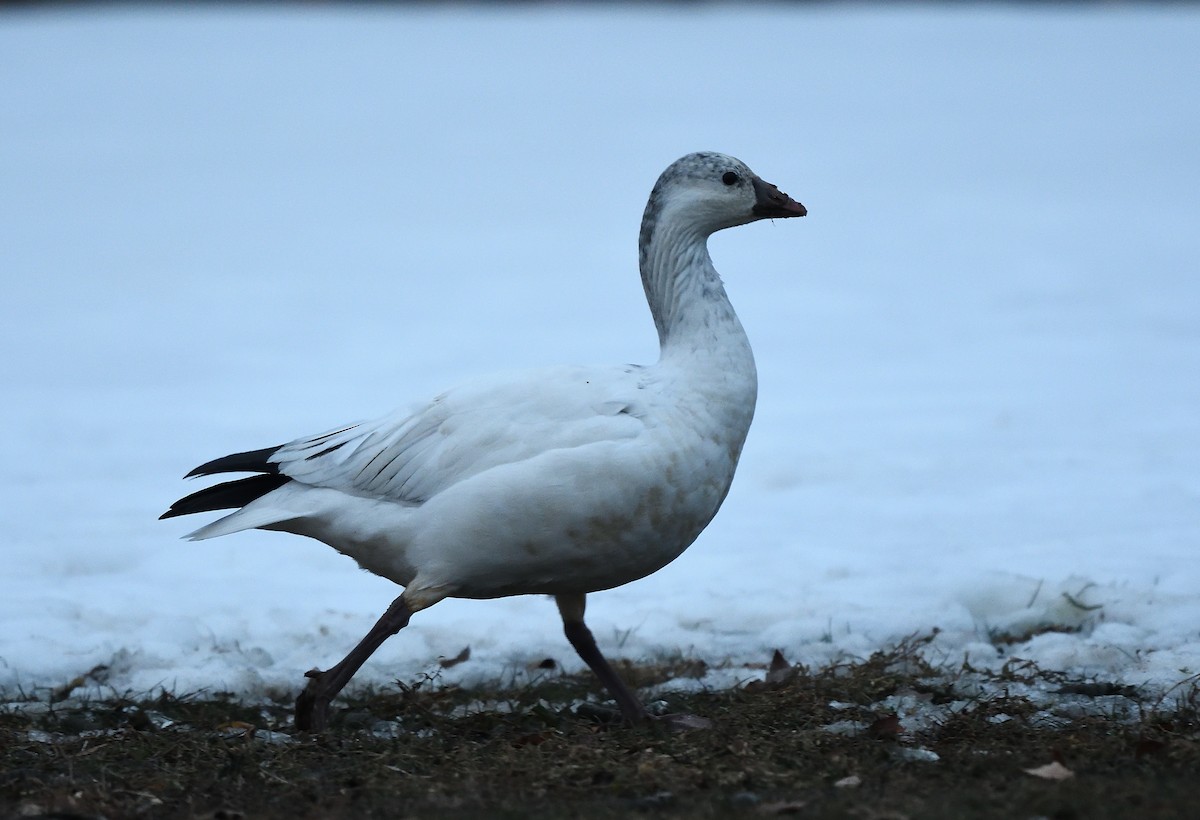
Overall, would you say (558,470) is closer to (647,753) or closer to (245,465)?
(647,753)

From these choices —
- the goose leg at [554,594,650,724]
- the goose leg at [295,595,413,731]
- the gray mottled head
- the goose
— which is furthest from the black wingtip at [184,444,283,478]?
the gray mottled head

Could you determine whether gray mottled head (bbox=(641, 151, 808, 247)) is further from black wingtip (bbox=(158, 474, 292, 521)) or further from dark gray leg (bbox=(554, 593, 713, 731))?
black wingtip (bbox=(158, 474, 292, 521))

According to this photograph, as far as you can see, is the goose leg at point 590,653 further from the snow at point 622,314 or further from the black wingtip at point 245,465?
the black wingtip at point 245,465

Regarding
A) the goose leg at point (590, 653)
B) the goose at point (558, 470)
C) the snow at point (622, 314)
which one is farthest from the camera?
the snow at point (622, 314)

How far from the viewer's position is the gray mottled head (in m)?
4.80

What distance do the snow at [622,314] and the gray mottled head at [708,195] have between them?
4.64 feet

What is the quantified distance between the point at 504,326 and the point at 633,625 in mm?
6218

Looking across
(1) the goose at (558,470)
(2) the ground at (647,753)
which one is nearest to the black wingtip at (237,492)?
(1) the goose at (558,470)

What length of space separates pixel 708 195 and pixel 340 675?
1964 millimetres

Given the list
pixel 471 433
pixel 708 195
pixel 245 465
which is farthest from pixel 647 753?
pixel 708 195

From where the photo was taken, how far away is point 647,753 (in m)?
4.04

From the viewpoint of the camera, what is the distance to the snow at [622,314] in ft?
18.8

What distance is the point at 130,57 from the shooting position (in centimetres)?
2603

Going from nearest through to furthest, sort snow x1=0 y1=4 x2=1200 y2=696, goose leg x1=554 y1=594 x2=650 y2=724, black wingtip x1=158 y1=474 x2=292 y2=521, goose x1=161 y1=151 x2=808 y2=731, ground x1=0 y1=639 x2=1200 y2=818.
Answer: ground x1=0 y1=639 x2=1200 y2=818 < goose x1=161 y1=151 x2=808 y2=731 < goose leg x1=554 y1=594 x2=650 y2=724 < black wingtip x1=158 y1=474 x2=292 y2=521 < snow x1=0 y1=4 x2=1200 y2=696
